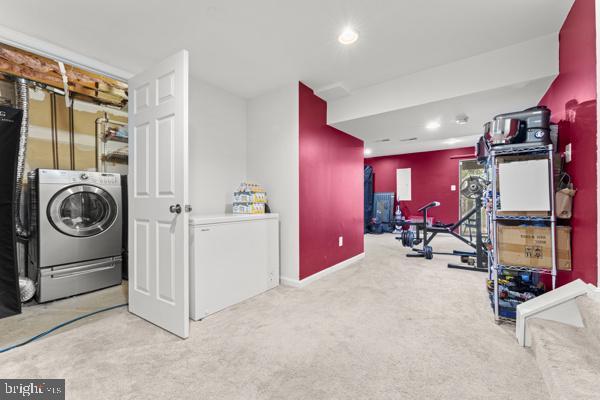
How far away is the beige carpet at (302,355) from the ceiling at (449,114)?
2.08 meters

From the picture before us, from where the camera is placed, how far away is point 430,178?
23.1 feet

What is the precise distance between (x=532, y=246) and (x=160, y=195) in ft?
9.45

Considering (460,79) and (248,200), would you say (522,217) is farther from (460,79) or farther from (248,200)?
(248,200)

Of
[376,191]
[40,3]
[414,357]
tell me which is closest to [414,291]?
[414,357]

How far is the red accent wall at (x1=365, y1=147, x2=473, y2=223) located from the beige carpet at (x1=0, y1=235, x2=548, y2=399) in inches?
192

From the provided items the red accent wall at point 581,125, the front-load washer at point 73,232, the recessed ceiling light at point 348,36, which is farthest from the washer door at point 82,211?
the red accent wall at point 581,125

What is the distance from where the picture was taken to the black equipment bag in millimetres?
Result: 2062

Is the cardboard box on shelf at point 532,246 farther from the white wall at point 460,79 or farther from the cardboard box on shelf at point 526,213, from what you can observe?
the white wall at point 460,79

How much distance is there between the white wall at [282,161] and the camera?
3.00 meters

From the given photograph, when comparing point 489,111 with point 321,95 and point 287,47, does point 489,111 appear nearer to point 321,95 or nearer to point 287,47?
point 321,95

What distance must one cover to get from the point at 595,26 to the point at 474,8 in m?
0.70

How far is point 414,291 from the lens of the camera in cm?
278

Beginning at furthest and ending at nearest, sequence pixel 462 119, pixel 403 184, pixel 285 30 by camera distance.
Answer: pixel 403 184 → pixel 462 119 → pixel 285 30

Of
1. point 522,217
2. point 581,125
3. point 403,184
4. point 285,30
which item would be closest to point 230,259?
point 285,30
